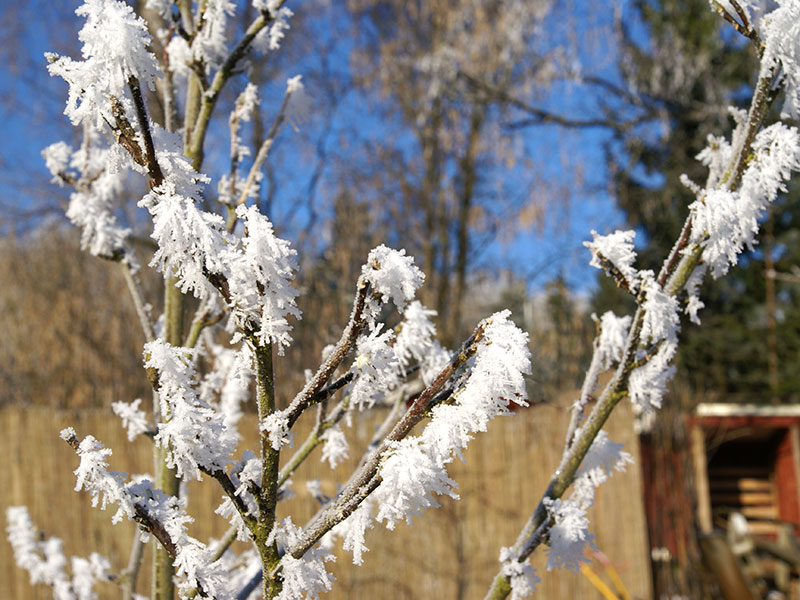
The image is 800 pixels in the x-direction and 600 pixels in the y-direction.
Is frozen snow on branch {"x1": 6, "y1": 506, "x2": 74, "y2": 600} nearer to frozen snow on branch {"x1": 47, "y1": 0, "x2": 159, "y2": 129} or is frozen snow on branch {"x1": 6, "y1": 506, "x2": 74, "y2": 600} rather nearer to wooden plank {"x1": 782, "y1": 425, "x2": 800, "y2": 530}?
frozen snow on branch {"x1": 47, "y1": 0, "x2": 159, "y2": 129}

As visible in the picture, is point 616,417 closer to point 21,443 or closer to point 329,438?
point 329,438

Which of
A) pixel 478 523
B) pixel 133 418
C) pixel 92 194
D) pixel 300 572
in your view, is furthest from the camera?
pixel 478 523

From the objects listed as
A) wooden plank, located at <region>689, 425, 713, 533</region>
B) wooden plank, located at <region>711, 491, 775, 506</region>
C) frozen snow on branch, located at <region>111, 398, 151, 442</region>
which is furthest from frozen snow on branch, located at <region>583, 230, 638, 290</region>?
wooden plank, located at <region>711, 491, 775, 506</region>

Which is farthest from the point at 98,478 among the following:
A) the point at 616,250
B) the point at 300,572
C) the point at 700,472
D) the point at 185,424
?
the point at 700,472

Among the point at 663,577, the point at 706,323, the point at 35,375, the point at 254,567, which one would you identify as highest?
the point at 706,323

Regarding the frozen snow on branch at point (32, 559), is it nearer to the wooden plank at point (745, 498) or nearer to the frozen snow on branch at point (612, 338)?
the frozen snow on branch at point (612, 338)

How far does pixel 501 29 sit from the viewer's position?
31.8 ft

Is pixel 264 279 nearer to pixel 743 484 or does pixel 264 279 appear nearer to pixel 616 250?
pixel 616 250

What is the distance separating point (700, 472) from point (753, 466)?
7.91ft

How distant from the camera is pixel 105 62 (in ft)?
2.77

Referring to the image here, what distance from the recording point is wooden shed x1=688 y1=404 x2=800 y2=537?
7.29 meters

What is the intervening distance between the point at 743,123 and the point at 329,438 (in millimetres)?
1052

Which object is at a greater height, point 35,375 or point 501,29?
point 501,29

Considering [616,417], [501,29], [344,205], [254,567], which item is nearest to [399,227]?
[344,205]
